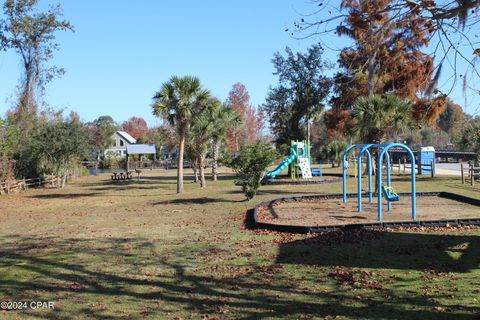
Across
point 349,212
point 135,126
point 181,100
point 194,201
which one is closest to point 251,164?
point 194,201

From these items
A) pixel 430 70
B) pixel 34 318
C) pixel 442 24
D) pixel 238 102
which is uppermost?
pixel 238 102

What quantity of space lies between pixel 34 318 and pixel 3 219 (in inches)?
461

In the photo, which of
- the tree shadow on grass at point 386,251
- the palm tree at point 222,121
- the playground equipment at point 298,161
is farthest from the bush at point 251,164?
the playground equipment at point 298,161

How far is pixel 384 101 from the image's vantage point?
77.8 feet

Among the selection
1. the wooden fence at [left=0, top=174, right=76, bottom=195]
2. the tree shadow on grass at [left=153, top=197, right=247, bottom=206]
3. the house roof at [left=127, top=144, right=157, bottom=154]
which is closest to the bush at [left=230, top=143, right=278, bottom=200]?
the tree shadow on grass at [left=153, top=197, right=247, bottom=206]

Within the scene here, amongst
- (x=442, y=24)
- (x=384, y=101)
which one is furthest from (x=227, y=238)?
(x=384, y=101)

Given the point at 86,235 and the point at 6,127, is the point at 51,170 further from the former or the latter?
the point at 86,235

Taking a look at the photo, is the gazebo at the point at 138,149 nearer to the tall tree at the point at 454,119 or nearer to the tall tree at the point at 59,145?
the tall tree at the point at 59,145

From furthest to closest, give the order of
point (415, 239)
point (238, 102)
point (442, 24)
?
point (238, 102) < point (415, 239) < point (442, 24)

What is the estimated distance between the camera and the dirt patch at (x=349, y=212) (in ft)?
42.2

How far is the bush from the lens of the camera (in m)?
17.8

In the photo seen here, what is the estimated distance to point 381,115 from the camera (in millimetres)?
23422

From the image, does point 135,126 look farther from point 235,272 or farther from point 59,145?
point 235,272

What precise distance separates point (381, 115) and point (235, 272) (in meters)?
17.5
